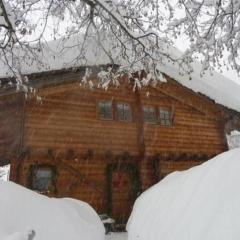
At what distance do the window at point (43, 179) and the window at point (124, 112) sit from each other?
3.71 meters

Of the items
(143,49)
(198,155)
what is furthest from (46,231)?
(198,155)

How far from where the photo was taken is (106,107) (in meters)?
15.5

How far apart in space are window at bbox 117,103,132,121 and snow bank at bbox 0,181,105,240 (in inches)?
383

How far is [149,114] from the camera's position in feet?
53.5

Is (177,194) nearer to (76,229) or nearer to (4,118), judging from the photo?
(76,229)

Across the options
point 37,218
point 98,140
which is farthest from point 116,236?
point 37,218

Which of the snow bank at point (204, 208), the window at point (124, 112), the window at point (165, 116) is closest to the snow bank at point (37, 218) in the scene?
the snow bank at point (204, 208)

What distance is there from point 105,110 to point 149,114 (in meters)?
2.10

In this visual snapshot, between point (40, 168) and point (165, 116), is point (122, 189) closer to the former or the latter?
point (40, 168)

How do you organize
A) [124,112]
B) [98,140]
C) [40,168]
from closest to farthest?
[40,168]
[98,140]
[124,112]

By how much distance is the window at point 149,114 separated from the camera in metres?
16.1

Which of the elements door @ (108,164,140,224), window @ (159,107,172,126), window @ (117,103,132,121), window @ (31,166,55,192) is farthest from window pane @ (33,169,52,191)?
window @ (159,107,172,126)

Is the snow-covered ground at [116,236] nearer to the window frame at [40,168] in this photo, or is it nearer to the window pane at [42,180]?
the window frame at [40,168]

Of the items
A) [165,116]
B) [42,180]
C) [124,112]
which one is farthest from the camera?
[165,116]
